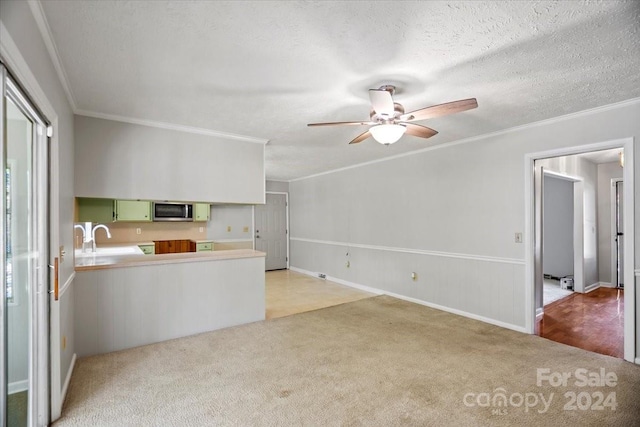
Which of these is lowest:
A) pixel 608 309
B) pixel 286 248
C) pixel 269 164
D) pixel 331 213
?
pixel 608 309

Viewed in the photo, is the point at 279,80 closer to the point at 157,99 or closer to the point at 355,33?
the point at 355,33

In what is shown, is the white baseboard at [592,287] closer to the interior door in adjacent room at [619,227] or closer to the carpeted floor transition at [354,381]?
the interior door in adjacent room at [619,227]

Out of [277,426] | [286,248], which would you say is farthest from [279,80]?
[286,248]

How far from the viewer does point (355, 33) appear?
1.82 meters

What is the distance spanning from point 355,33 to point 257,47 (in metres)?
0.60

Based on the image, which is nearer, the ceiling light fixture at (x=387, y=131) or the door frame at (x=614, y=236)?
the ceiling light fixture at (x=387, y=131)

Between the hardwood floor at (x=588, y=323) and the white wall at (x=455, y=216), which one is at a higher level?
the white wall at (x=455, y=216)

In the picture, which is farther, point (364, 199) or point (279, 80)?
point (364, 199)

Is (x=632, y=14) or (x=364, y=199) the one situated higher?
(x=632, y=14)

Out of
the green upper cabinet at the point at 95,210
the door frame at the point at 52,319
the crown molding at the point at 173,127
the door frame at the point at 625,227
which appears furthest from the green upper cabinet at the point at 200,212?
the door frame at the point at 625,227

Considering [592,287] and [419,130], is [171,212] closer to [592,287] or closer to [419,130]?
[419,130]

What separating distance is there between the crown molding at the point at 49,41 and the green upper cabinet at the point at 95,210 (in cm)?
262

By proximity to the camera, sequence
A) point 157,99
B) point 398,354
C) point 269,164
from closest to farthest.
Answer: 1. point 157,99
2. point 398,354
3. point 269,164

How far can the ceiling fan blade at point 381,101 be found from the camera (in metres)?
2.19
